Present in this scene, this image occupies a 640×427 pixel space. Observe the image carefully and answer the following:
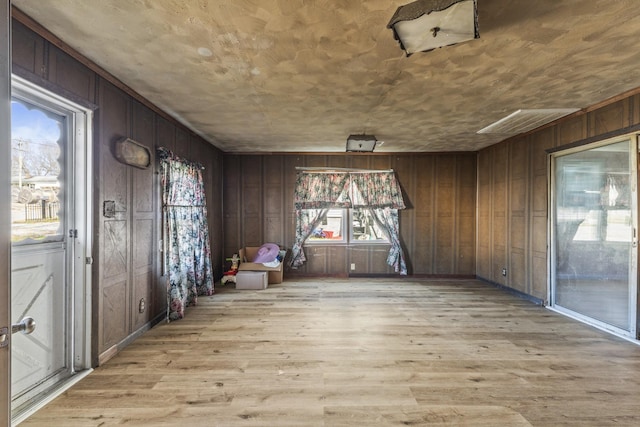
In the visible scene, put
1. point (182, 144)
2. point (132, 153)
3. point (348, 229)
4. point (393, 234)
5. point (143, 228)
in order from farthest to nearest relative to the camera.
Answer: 1. point (348, 229)
2. point (393, 234)
3. point (182, 144)
4. point (143, 228)
5. point (132, 153)

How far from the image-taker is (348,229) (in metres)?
5.91

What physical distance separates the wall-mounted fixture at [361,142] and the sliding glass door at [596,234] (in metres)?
2.45

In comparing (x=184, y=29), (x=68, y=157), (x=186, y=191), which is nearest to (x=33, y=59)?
(x=68, y=157)

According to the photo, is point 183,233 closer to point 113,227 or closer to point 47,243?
point 113,227

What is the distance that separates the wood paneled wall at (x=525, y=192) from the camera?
325 cm

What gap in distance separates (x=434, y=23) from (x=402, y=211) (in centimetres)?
446

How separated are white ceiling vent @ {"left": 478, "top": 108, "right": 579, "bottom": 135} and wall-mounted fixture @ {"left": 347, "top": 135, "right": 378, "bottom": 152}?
1.55 metres

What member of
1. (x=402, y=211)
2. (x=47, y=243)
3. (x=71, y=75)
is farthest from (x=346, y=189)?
(x=47, y=243)

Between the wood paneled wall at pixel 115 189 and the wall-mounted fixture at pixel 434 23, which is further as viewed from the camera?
the wood paneled wall at pixel 115 189

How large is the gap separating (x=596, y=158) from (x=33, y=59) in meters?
5.30

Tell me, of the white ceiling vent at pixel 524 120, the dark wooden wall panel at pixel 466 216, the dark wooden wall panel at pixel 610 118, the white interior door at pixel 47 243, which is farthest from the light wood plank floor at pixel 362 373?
the white ceiling vent at pixel 524 120

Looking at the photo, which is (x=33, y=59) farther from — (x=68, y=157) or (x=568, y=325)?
(x=568, y=325)

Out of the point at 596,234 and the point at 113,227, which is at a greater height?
the point at 113,227

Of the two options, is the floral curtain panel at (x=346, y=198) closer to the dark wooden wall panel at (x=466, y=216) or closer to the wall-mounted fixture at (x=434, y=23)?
the dark wooden wall panel at (x=466, y=216)
